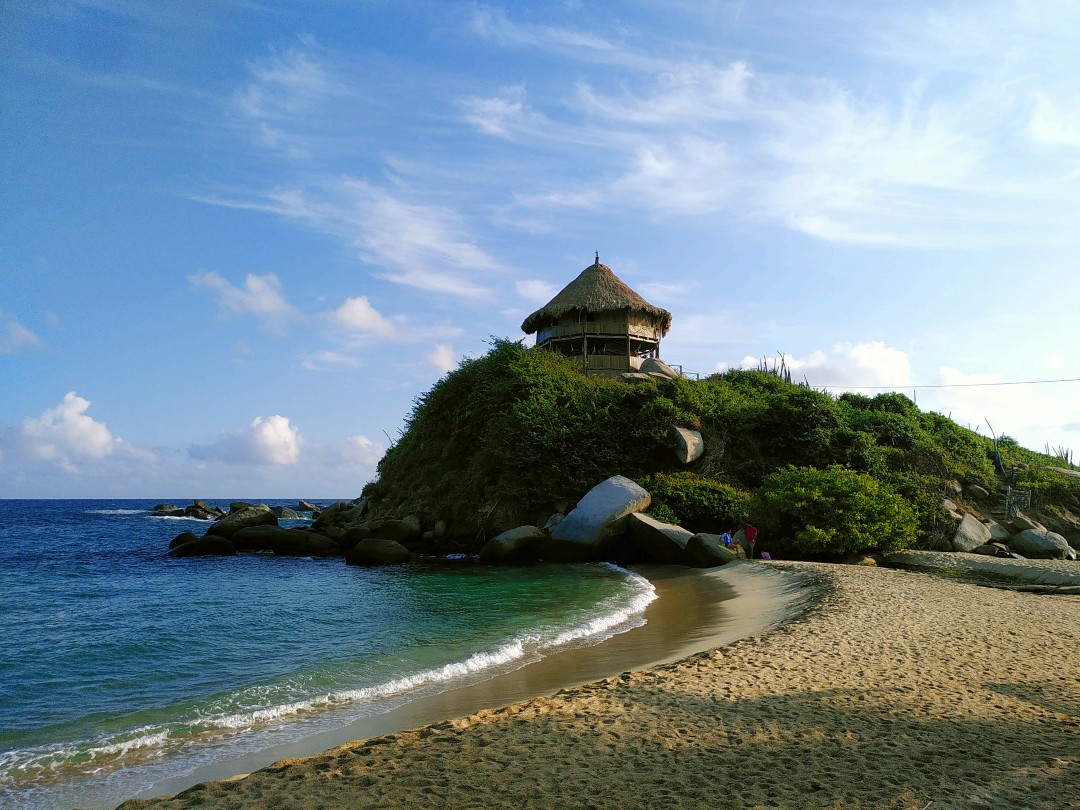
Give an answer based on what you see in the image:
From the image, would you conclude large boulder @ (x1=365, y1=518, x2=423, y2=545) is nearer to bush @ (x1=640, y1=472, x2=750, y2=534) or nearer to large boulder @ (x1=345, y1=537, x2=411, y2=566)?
large boulder @ (x1=345, y1=537, x2=411, y2=566)

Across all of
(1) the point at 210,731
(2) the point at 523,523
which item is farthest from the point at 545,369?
(1) the point at 210,731

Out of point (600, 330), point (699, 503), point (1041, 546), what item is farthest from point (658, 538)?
point (600, 330)

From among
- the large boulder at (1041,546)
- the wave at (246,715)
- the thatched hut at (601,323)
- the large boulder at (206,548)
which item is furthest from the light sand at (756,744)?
the thatched hut at (601,323)

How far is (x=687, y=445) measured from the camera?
25.1 metres

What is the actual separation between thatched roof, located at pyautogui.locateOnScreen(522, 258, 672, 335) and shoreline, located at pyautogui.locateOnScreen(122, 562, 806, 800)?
2112 cm

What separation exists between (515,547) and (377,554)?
16.2 feet

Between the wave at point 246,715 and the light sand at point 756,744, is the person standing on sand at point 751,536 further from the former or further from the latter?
the light sand at point 756,744

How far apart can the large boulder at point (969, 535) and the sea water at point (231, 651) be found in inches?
459

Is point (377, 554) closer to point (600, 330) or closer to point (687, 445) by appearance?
point (687, 445)

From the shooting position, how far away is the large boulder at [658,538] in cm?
1953

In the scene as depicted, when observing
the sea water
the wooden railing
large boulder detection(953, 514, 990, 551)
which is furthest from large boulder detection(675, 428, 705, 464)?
the wooden railing

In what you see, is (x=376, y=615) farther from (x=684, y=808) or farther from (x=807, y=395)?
(x=807, y=395)

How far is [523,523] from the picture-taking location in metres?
25.3

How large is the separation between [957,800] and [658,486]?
18655mm
